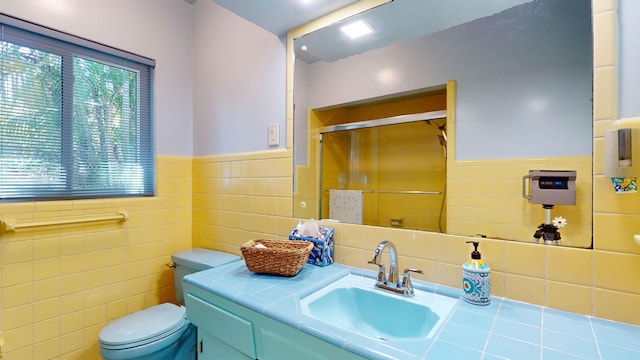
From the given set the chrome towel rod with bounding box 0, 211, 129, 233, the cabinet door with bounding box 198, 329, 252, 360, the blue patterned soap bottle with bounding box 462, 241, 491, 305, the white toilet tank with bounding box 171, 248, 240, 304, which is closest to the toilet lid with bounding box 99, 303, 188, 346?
the white toilet tank with bounding box 171, 248, 240, 304

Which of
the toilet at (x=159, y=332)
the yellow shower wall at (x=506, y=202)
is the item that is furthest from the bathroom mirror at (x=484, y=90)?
the toilet at (x=159, y=332)

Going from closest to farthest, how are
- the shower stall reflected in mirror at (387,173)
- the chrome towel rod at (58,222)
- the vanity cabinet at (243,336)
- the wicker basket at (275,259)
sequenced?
the vanity cabinet at (243,336) < the wicker basket at (275,259) < the shower stall reflected in mirror at (387,173) < the chrome towel rod at (58,222)

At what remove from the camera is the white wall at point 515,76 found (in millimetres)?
880

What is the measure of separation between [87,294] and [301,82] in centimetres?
166

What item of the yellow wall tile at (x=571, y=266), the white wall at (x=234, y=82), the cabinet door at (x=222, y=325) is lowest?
the cabinet door at (x=222, y=325)

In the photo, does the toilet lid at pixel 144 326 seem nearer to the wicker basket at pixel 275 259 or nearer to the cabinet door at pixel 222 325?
the cabinet door at pixel 222 325

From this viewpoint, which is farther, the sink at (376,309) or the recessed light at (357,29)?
the recessed light at (357,29)

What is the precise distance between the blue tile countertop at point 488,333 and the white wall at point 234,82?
89 centimetres

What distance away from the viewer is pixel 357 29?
1.33 metres

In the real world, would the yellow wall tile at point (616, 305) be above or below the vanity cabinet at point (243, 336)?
above

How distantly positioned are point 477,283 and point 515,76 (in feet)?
2.47

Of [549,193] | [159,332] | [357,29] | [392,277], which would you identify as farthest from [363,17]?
[159,332]

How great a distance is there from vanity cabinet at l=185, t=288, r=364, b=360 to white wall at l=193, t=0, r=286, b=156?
864 millimetres

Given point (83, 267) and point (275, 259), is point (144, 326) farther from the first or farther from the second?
point (275, 259)
